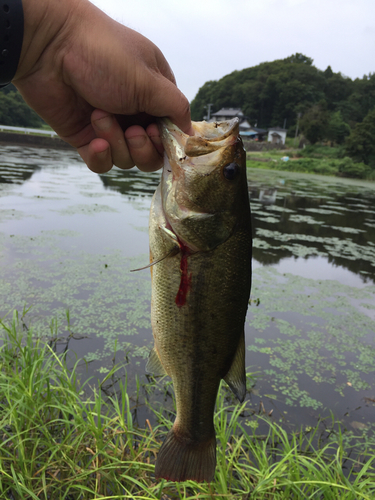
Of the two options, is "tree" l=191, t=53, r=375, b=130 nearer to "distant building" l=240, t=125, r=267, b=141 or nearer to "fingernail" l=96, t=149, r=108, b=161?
"distant building" l=240, t=125, r=267, b=141

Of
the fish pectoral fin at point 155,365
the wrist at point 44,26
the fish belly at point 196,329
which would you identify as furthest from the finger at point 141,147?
the fish pectoral fin at point 155,365

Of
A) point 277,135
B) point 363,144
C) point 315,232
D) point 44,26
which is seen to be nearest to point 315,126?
point 277,135

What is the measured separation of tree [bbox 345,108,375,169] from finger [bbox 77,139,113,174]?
46.4 m

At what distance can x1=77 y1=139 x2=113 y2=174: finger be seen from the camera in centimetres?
177

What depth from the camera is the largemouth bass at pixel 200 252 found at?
1520 millimetres

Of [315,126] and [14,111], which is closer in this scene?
[14,111]

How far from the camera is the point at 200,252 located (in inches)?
60.7

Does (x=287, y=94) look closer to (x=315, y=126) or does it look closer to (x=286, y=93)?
(x=286, y=93)

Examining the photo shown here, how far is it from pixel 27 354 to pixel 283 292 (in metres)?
3.88

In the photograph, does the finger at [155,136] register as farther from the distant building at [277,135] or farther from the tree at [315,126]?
the distant building at [277,135]

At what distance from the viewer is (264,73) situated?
3526 inches

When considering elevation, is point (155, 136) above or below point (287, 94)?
below

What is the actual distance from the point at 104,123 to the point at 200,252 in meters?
0.80

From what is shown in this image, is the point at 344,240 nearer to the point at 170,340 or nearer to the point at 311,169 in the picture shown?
the point at 170,340
